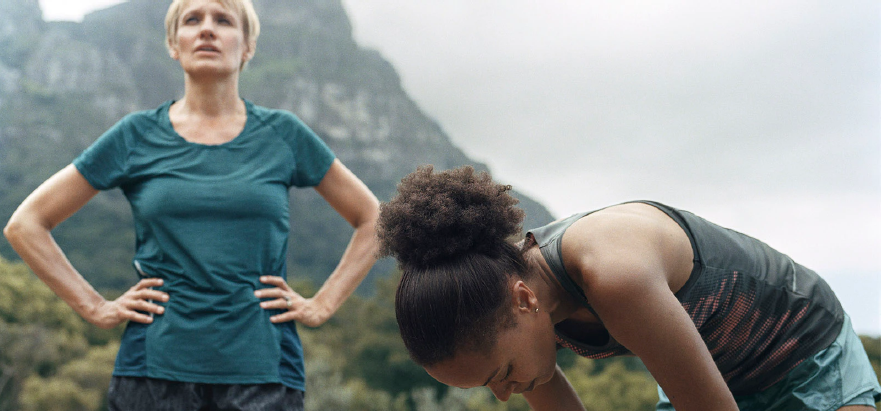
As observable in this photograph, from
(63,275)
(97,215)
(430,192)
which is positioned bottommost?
(97,215)

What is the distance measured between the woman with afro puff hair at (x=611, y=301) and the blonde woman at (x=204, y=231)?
915 millimetres

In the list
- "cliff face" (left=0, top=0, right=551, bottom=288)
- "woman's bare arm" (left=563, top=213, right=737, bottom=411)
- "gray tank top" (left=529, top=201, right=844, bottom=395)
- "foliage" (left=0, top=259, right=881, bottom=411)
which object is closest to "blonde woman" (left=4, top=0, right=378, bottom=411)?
"gray tank top" (left=529, top=201, right=844, bottom=395)

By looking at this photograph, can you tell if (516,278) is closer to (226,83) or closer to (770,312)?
(770,312)

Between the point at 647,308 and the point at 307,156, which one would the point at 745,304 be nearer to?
the point at 647,308

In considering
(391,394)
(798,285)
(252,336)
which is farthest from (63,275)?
(391,394)

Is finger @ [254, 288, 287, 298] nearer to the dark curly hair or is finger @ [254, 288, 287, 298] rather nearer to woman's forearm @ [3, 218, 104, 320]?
woman's forearm @ [3, 218, 104, 320]

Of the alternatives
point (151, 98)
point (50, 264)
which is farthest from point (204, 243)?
point (151, 98)

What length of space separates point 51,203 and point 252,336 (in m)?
0.94

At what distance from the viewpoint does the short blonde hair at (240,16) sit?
2.81 m

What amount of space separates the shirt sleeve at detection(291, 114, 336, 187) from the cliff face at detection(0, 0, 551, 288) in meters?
30.0

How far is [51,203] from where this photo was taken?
269 cm

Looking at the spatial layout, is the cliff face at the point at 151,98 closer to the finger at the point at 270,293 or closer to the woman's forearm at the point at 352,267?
the woman's forearm at the point at 352,267

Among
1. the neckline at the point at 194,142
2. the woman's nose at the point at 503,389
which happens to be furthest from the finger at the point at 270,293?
the woman's nose at the point at 503,389

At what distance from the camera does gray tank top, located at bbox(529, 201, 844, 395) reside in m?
1.66
